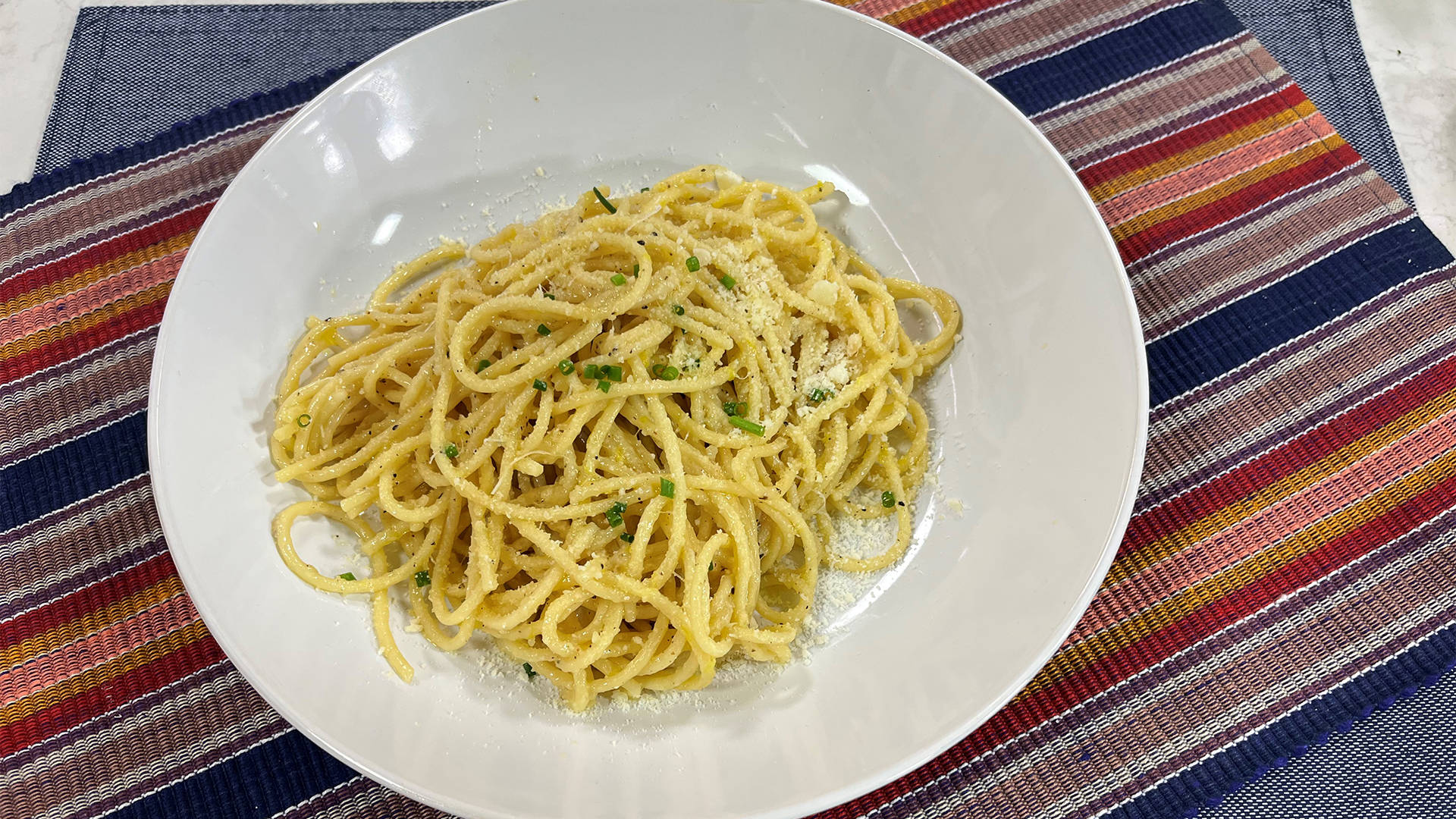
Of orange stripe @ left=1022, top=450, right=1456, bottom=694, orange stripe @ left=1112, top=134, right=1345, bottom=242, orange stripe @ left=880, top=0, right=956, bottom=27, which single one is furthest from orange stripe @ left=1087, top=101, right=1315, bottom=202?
orange stripe @ left=1022, top=450, right=1456, bottom=694

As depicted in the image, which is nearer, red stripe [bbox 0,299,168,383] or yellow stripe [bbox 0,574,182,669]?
yellow stripe [bbox 0,574,182,669]

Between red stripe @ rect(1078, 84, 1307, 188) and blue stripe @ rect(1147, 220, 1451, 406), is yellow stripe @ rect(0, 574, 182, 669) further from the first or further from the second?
red stripe @ rect(1078, 84, 1307, 188)

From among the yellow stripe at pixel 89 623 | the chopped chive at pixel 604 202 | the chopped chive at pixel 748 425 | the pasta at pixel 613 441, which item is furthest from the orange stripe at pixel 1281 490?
the yellow stripe at pixel 89 623

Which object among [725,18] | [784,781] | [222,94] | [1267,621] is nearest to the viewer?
[784,781]

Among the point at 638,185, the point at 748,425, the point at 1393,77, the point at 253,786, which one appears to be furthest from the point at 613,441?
the point at 1393,77

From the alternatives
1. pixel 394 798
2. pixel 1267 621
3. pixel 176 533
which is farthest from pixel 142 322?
pixel 1267 621

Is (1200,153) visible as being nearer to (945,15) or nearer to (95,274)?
(945,15)

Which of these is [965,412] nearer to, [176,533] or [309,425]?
[309,425]
